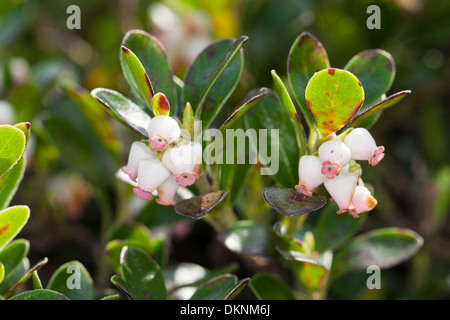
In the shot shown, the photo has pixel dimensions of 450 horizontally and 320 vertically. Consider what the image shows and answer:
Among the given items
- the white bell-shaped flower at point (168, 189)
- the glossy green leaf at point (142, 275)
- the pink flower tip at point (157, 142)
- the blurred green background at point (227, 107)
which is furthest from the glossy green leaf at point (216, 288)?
the blurred green background at point (227, 107)

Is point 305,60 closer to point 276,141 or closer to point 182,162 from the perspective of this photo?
point 276,141

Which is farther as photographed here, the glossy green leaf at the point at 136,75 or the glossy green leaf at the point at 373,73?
the glossy green leaf at the point at 373,73

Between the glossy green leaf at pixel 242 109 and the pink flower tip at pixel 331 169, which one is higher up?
the glossy green leaf at pixel 242 109

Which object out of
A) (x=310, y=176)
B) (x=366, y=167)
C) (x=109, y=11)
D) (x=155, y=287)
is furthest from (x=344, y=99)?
(x=109, y=11)

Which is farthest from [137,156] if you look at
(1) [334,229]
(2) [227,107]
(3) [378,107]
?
(2) [227,107]

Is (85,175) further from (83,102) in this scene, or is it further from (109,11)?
(109,11)

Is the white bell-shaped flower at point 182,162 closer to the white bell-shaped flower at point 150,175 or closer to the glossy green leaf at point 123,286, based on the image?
the white bell-shaped flower at point 150,175

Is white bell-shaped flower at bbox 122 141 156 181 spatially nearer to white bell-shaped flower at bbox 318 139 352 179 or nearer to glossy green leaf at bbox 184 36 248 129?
glossy green leaf at bbox 184 36 248 129
